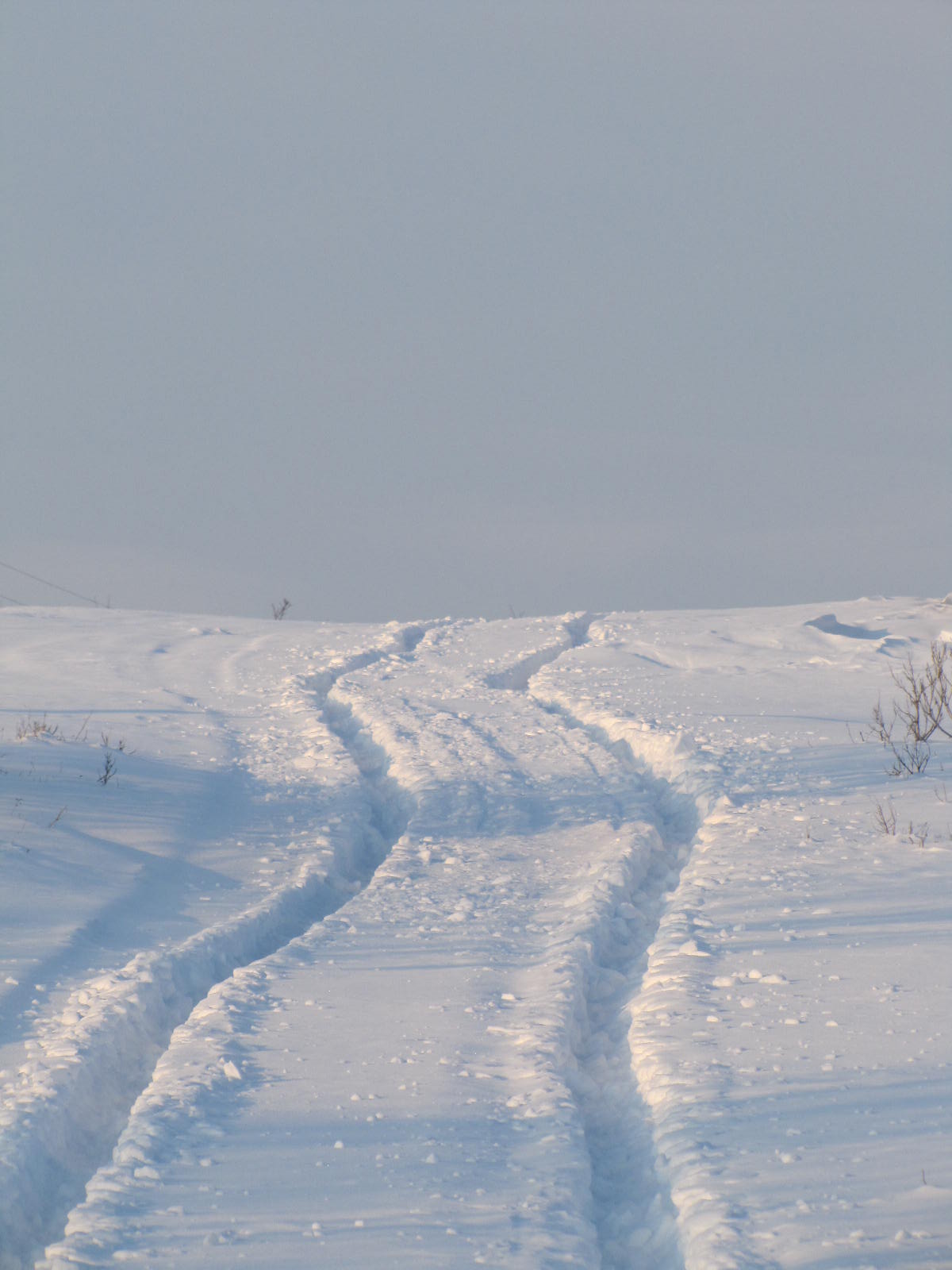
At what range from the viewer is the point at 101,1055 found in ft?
15.0

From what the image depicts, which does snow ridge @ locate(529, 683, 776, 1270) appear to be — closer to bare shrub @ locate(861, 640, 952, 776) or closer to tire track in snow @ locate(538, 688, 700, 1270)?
tire track in snow @ locate(538, 688, 700, 1270)

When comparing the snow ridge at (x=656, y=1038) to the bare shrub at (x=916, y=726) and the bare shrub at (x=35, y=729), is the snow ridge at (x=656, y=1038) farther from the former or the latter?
the bare shrub at (x=35, y=729)

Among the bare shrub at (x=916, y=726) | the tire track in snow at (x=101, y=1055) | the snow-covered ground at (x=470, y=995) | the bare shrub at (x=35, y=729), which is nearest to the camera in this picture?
the snow-covered ground at (x=470, y=995)

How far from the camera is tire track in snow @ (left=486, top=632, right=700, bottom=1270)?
3.53 metres

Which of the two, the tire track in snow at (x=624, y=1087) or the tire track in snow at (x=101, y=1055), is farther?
the tire track in snow at (x=101, y=1055)

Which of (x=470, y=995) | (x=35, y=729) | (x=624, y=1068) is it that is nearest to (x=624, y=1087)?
(x=624, y=1068)

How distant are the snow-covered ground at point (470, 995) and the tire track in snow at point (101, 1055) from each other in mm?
16

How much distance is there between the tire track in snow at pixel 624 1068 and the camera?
11.6 ft

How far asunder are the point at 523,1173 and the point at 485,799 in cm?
570

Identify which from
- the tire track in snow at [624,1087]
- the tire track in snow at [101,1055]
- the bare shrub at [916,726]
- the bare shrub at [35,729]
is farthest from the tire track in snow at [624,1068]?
the bare shrub at [35,729]

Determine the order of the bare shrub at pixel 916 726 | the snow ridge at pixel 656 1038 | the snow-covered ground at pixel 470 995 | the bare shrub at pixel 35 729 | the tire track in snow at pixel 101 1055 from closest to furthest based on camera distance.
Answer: the snow ridge at pixel 656 1038, the snow-covered ground at pixel 470 995, the tire track in snow at pixel 101 1055, the bare shrub at pixel 916 726, the bare shrub at pixel 35 729

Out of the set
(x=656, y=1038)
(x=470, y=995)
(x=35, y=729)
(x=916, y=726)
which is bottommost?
(x=35, y=729)

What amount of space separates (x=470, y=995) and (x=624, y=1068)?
3.08 ft

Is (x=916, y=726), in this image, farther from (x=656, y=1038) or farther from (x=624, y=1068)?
(x=624, y=1068)
